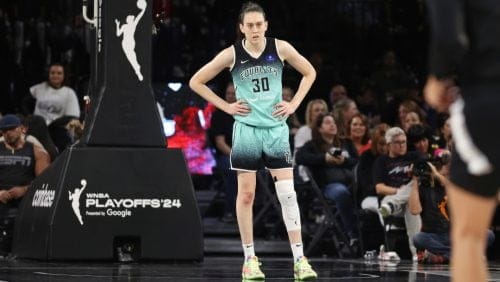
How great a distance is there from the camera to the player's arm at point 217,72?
35.7 ft

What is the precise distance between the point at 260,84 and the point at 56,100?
6.58 metres

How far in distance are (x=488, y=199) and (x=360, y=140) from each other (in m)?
11.1

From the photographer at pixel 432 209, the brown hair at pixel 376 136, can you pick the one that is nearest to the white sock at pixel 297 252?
the photographer at pixel 432 209

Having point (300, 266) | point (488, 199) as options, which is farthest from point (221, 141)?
point (488, 199)

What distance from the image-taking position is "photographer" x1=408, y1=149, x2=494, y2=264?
14188mm

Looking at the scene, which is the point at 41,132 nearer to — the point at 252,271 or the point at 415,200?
the point at 415,200

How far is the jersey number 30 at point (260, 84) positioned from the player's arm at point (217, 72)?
0.18 meters

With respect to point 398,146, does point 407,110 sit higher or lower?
higher

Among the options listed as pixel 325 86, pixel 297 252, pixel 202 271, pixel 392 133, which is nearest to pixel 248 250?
pixel 297 252

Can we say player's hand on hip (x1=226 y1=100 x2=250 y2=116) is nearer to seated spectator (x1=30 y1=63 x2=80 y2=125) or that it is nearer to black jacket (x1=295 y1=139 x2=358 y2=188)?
black jacket (x1=295 y1=139 x2=358 y2=188)

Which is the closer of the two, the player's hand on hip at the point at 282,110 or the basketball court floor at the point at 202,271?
the basketball court floor at the point at 202,271

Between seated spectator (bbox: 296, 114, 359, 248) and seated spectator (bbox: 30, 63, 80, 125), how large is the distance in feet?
10.7

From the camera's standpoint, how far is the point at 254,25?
10.8m

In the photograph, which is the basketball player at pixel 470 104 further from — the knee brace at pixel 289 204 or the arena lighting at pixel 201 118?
the arena lighting at pixel 201 118
